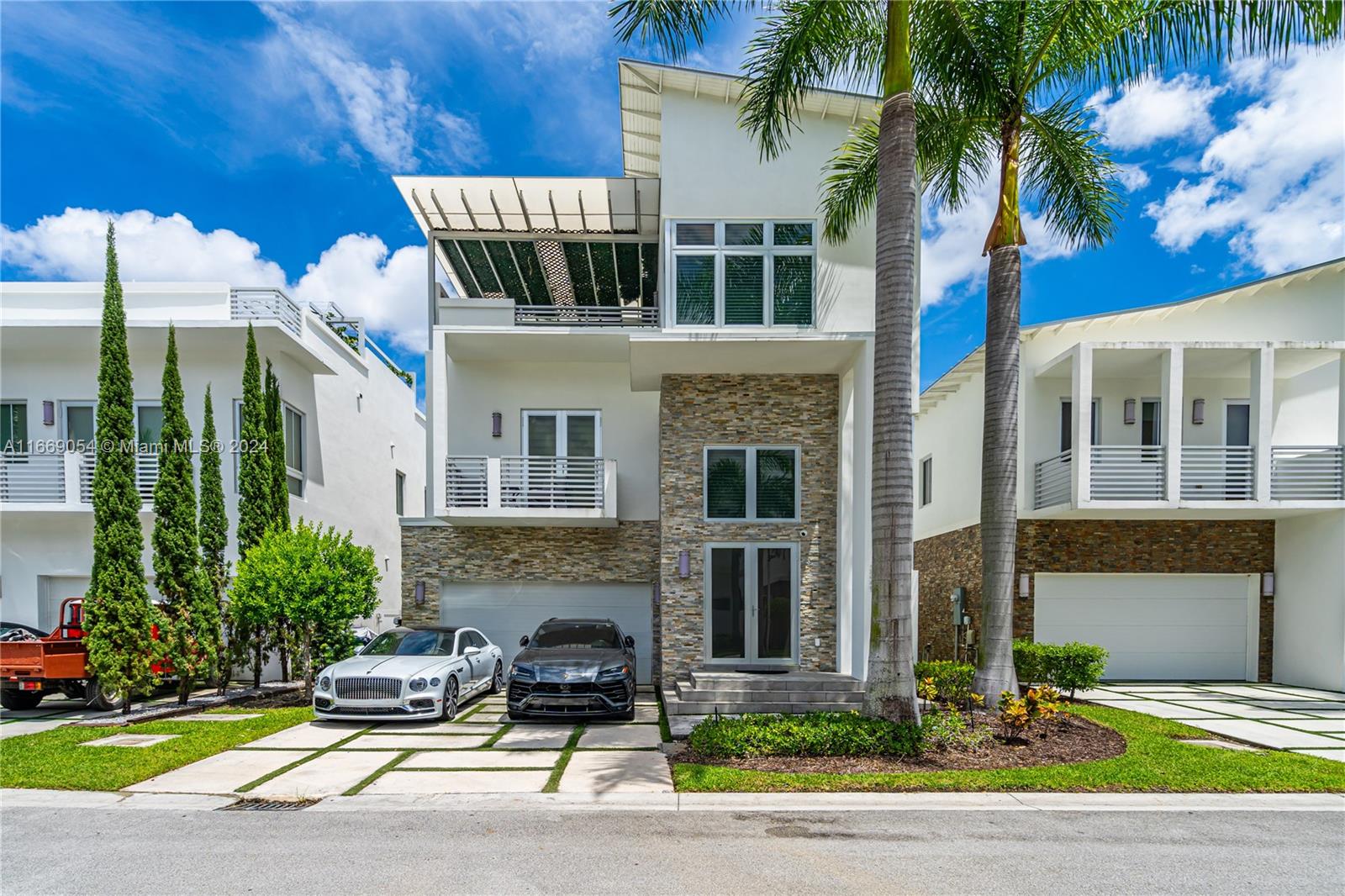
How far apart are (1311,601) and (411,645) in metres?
17.0

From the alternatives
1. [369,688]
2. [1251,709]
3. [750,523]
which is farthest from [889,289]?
[1251,709]

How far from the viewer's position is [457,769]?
794 cm

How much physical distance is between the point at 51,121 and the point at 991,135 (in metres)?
15.4

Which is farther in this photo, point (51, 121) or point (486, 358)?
point (486, 358)

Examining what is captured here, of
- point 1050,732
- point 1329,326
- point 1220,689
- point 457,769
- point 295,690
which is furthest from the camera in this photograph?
point 1329,326

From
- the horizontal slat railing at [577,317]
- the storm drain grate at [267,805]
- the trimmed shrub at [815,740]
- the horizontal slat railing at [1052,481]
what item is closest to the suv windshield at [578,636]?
the trimmed shrub at [815,740]

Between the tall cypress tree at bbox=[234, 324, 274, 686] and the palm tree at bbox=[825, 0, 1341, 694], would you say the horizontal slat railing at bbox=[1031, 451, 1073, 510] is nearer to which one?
the palm tree at bbox=[825, 0, 1341, 694]

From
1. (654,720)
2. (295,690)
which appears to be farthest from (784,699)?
(295,690)

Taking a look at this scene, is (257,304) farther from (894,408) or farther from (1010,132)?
(1010,132)

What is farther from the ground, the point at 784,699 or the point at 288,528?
the point at 288,528

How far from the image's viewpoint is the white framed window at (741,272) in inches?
505

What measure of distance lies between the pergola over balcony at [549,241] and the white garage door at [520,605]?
559cm

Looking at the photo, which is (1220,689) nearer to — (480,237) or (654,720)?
(654,720)

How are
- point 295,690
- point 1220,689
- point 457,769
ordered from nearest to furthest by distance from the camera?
point 457,769
point 295,690
point 1220,689
